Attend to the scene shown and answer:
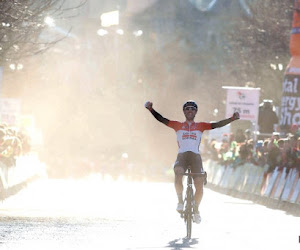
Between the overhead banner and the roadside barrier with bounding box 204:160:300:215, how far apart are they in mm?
1902

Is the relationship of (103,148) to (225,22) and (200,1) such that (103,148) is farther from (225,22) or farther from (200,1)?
(200,1)

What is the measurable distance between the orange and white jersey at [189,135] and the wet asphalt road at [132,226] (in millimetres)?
1250

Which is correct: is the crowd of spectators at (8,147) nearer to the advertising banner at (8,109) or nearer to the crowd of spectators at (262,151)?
the crowd of spectators at (262,151)

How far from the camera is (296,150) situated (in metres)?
31.0

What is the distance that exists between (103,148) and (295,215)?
12161cm

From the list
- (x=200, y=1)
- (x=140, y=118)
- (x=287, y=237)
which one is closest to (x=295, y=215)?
(x=287, y=237)

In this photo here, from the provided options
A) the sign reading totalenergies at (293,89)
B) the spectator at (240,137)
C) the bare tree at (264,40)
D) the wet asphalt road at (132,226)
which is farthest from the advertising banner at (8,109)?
the wet asphalt road at (132,226)

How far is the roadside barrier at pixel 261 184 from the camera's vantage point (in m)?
31.0

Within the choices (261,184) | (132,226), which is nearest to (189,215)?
(132,226)

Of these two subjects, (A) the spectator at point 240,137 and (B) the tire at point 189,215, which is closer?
(B) the tire at point 189,215

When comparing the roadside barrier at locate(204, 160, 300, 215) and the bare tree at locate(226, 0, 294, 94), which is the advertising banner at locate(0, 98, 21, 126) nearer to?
the roadside barrier at locate(204, 160, 300, 215)

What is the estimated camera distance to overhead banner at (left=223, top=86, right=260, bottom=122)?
4806 cm

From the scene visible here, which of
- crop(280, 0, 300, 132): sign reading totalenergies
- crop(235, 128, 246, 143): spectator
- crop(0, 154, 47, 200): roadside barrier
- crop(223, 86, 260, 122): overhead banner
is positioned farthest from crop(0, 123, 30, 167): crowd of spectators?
crop(223, 86, 260, 122): overhead banner

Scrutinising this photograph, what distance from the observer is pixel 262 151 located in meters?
36.7
